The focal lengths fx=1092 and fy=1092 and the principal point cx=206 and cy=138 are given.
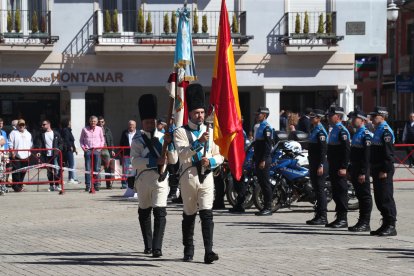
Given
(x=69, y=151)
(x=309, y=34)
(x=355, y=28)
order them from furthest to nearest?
1. (x=355, y=28)
2. (x=309, y=34)
3. (x=69, y=151)

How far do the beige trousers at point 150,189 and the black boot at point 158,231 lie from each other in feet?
0.40

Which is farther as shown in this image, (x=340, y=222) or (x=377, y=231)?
(x=340, y=222)

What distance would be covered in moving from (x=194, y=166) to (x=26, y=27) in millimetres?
22892

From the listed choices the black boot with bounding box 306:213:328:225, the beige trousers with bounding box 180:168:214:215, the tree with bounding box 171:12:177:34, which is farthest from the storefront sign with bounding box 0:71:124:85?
the beige trousers with bounding box 180:168:214:215

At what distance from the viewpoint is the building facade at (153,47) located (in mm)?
34719

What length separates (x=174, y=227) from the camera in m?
16.9

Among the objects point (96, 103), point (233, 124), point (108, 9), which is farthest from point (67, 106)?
point (233, 124)

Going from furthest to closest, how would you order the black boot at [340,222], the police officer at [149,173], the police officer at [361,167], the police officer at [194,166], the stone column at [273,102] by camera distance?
the stone column at [273,102] → the black boot at [340,222] → the police officer at [361,167] → the police officer at [149,173] → the police officer at [194,166]

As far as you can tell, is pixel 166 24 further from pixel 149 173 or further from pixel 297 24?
pixel 149 173

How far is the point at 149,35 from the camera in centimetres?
3491

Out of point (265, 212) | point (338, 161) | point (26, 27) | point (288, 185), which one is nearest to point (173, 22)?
point (26, 27)

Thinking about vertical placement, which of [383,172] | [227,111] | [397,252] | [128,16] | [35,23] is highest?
[128,16]

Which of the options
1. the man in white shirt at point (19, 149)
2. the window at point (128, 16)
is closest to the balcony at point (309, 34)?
the window at point (128, 16)

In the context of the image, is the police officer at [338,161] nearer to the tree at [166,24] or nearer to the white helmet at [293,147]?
the white helmet at [293,147]
